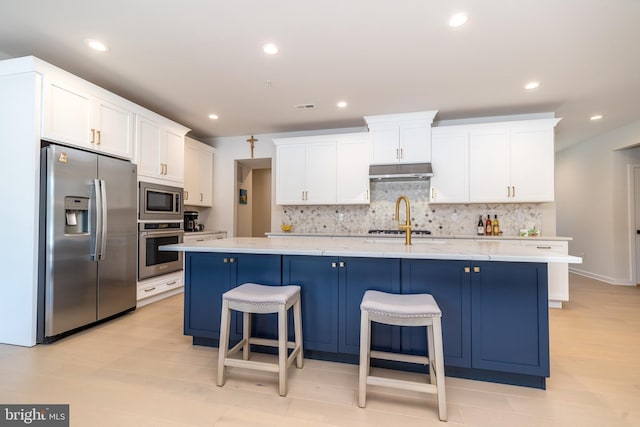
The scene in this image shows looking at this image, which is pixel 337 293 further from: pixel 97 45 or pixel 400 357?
pixel 97 45

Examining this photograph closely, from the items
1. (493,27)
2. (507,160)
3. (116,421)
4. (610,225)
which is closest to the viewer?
(116,421)

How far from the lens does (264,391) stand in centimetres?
187

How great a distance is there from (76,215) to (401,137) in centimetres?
383

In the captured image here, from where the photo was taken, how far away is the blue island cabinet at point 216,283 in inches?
91.1

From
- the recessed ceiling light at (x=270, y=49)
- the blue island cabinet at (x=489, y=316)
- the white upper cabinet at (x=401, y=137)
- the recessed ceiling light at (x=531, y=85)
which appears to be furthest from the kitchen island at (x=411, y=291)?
the white upper cabinet at (x=401, y=137)

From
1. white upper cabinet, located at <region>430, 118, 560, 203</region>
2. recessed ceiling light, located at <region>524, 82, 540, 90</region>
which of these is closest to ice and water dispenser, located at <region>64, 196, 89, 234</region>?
white upper cabinet, located at <region>430, 118, 560, 203</region>

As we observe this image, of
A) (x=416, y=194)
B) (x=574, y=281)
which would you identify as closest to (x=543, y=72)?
(x=416, y=194)

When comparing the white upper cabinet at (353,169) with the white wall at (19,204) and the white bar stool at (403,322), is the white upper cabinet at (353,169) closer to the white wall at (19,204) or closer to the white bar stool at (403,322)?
the white bar stool at (403,322)

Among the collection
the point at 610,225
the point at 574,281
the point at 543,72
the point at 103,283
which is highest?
the point at 543,72

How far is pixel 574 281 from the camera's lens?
16.9 feet

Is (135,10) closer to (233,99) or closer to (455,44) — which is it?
(233,99)

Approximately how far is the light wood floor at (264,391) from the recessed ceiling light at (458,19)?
101 inches

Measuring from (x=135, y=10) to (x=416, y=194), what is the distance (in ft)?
12.6

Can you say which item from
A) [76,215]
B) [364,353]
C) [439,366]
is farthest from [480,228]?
[76,215]
